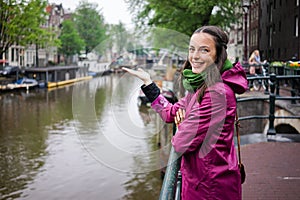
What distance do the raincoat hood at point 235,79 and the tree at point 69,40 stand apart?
68.0m

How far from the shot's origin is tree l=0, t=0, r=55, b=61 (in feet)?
141

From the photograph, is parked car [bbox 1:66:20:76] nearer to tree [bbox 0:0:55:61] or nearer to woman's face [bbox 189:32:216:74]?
tree [bbox 0:0:55:61]

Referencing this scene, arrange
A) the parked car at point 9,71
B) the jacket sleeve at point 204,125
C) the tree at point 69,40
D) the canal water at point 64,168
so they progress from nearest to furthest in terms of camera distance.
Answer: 1. the jacket sleeve at point 204,125
2. the canal water at point 64,168
3. the parked car at point 9,71
4. the tree at point 69,40

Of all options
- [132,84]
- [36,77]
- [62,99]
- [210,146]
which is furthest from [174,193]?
[36,77]

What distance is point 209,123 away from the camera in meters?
1.93

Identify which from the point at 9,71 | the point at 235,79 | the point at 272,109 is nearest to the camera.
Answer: the point at 235,79

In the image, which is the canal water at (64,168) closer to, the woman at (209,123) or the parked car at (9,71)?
the woman at (209,123)

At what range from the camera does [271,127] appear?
7066 mm

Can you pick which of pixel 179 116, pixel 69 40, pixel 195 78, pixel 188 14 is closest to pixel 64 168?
pixel 188 14

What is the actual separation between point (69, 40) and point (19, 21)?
2687cm

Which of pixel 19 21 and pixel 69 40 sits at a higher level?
pixel 19 21

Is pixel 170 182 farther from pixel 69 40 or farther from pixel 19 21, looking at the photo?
pixel 69 40

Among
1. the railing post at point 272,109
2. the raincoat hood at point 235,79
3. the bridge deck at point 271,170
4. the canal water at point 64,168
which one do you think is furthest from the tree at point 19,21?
the raincoat hood at point 235,79

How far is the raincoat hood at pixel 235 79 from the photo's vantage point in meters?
2.05
